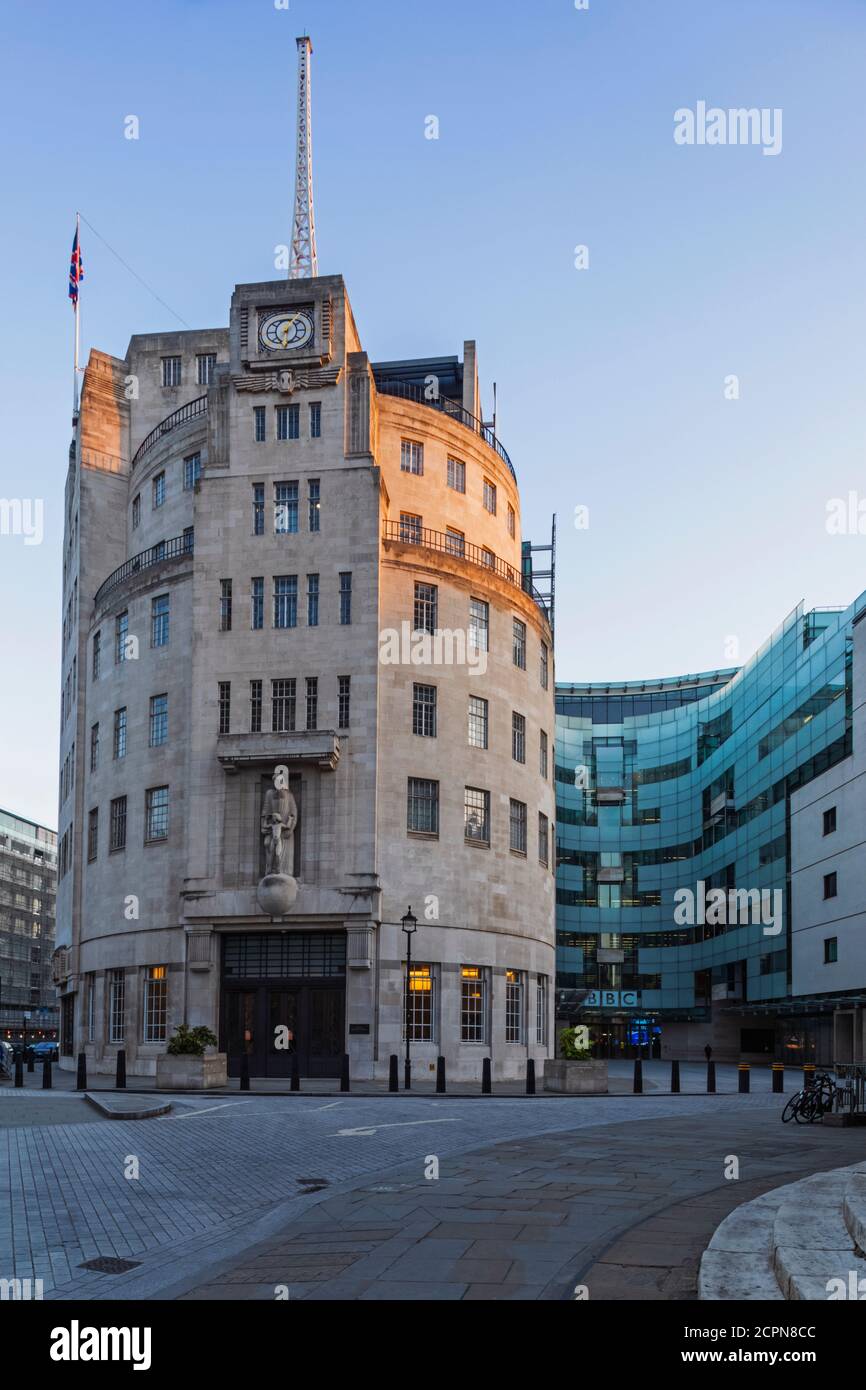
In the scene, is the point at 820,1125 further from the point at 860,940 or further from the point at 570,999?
the point at 570,999

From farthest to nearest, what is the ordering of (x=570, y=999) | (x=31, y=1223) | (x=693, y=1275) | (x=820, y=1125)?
(x=570, y=999), (x=820, y=1125), (x=31, y=1223), (x=693, y=1275)

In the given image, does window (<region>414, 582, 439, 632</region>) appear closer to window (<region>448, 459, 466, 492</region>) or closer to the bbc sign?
window (<region>448, 459, 466, 492</region>)

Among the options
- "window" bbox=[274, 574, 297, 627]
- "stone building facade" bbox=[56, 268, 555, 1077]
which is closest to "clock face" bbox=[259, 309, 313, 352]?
"stone building facade" bbox=[56, 268, 555, 1077]

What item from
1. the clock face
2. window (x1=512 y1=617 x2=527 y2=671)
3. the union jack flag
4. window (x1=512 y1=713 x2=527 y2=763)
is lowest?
window (x1=512 y1=713 x2=527 y2=763)

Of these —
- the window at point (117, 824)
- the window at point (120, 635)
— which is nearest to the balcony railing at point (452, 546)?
the window at point (120, 635)

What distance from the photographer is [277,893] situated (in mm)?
44125

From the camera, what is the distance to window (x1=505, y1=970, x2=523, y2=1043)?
49.6 metres

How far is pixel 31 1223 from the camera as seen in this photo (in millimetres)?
12453

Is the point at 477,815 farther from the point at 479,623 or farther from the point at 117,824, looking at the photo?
the point at 117,824

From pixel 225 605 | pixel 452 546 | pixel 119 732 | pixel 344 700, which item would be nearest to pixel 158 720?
pixel 119 732

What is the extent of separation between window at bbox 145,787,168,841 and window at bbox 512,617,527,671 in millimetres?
14913

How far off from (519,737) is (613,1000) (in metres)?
45.8

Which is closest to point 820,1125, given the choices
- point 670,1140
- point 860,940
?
point 670,1140

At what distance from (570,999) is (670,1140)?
188 feet
